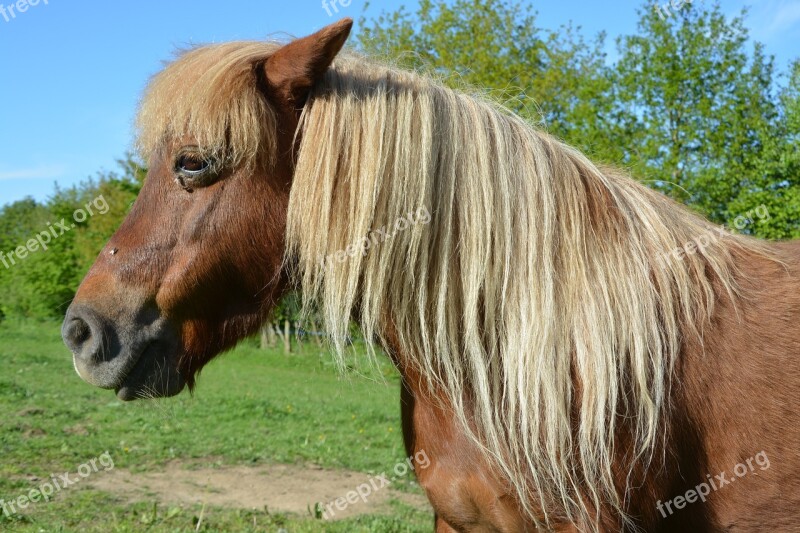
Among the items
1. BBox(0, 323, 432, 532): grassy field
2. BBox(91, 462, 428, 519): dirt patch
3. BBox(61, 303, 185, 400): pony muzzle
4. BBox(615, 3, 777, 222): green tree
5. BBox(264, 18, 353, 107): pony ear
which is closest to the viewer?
BBox(264, 18, 353, 107): pony ear

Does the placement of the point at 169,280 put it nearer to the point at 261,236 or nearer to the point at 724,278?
the point at 261,236

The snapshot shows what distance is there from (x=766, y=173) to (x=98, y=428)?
9606 mm

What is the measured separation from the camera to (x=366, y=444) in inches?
348

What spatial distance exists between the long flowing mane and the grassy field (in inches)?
17.6

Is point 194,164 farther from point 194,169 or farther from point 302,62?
point 302,62

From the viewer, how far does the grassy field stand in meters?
4.84

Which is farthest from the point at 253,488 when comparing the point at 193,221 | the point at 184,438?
the point at 193,221

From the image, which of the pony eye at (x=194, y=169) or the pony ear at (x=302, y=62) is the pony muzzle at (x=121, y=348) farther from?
the pony ear at (x=302, y=62)

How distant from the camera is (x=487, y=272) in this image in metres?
2.12

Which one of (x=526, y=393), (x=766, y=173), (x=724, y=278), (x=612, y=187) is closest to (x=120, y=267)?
(x=526, y=393)

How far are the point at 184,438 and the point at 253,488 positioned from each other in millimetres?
2280

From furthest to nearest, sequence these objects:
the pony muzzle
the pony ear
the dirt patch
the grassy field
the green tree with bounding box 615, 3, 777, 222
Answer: the green tree with bounding box 615, 3, 777, 222
the dirt patch
the grassy field
the pony muzzle
the pony ear

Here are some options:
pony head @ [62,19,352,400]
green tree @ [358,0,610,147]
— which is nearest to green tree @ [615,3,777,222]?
green tree @ [358,0,610,147]

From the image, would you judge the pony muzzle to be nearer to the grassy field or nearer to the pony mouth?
the pony mouth
